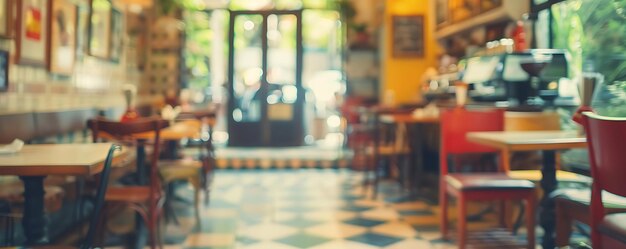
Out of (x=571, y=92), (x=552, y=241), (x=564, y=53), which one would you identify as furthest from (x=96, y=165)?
(x=571, y=92)

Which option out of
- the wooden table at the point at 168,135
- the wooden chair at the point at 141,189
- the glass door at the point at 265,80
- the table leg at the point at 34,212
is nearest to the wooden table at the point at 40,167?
the table leg at the point at 34,212

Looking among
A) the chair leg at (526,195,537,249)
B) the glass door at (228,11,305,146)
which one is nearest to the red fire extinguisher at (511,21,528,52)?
the chair leg at (526,195,537,249)

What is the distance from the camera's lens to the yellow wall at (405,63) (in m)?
8.48

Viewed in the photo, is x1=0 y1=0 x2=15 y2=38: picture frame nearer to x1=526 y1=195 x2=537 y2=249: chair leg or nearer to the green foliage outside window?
x1=526 y1=195 x2=537 y2=249: chair leg

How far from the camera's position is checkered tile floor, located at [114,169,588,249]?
3.83 m

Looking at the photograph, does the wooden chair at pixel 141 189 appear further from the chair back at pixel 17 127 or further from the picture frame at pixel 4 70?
the picture frame at pixel 4 70

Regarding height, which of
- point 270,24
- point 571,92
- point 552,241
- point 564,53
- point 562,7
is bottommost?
point 552,241

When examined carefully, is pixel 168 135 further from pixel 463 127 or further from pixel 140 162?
pixel 463 127

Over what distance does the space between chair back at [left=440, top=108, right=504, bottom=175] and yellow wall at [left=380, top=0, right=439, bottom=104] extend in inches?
183

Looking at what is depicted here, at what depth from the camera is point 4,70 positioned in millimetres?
3520

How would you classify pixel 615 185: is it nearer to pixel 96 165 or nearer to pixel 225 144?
pixel 96 165

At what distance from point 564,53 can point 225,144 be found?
258 inches

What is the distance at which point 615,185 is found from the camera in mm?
1833

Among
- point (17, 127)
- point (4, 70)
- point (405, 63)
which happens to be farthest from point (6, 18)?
point (405, 63)
